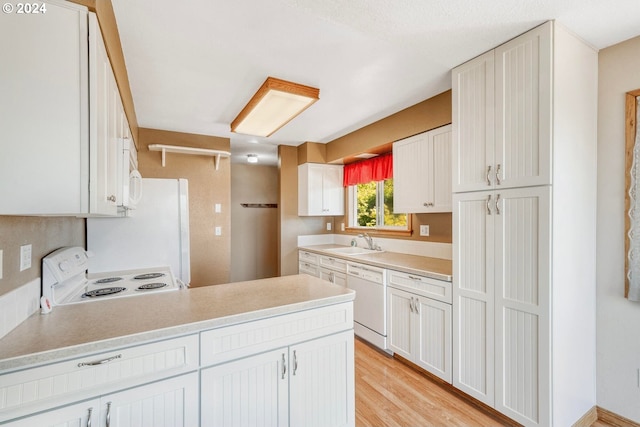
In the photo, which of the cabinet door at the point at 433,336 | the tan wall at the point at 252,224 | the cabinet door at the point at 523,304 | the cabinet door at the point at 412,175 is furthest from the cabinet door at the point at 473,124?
the tan wall at the point at 252,224

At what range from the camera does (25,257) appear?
4.20ft

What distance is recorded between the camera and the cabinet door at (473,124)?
71.5 inches

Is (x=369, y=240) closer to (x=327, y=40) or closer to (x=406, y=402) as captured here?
(x=406, y=402)

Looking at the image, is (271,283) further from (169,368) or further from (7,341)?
(7,341)

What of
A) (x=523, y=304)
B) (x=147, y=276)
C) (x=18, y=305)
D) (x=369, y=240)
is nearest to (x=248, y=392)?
(x=18, y=305)

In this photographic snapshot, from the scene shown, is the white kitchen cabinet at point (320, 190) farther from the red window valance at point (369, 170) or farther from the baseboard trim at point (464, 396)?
the baseboard trim at point (464, 396)

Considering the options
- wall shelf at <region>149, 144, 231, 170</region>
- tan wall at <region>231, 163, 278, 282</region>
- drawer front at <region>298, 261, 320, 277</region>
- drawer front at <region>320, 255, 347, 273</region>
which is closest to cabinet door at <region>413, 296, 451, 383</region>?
drawer front at <region>320, 255, 347, 273</region>

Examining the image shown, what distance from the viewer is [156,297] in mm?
1577

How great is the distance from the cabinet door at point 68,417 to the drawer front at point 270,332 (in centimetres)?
38

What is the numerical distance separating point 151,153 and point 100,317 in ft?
8.86

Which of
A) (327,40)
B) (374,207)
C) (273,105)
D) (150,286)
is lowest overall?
(150,286)

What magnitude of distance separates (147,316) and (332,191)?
3244 millimetres

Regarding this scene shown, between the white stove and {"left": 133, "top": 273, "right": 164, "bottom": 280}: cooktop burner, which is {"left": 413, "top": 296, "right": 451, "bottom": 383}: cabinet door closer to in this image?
the white stove

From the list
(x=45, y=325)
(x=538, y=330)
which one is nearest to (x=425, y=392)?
(x=538, y=330)
